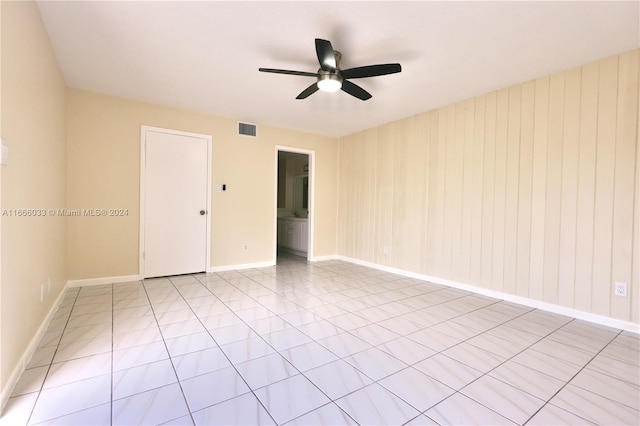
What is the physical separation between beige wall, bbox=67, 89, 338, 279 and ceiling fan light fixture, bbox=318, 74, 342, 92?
2.55m

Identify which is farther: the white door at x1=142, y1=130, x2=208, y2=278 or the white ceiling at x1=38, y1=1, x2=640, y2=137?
the white door at x1=142, y1=130, x2=208, y2=278

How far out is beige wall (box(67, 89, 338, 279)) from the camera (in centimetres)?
363

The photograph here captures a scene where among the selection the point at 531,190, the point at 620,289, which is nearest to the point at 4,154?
the point at 531,190

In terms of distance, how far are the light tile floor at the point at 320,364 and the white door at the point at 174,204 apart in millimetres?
952

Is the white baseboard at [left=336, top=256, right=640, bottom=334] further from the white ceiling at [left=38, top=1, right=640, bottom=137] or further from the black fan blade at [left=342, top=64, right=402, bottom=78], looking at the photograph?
the black fan blade at [left=342, top=64, right=402, bottom=78]

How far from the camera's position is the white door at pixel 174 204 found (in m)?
4.09

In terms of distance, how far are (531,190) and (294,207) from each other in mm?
5595

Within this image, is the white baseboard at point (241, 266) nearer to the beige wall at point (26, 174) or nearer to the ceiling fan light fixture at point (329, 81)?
the beige wall at point (26, 174)

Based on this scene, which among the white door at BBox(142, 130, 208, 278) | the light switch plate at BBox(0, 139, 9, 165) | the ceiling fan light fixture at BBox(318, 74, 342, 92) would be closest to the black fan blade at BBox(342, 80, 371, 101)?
the ceiling fan light fixture at BBox(318, 74, 342, 92)

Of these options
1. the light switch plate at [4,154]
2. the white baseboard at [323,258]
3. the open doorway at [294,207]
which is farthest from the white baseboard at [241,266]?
the light switch plate at [4,154]

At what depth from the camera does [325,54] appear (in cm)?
225

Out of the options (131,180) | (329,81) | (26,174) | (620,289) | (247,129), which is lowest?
(620,289)

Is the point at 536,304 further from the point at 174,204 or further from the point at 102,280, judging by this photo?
the point at 102,280

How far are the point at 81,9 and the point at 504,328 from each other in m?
4.47
